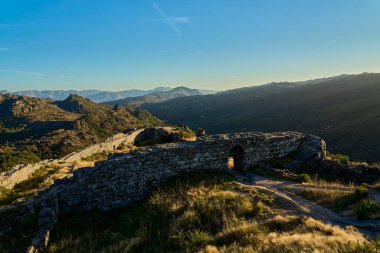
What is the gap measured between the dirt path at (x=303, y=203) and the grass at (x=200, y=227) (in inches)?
29.1

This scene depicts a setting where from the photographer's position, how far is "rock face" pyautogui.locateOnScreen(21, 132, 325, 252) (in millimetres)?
11914

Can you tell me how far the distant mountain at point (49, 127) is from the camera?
56.8 metres

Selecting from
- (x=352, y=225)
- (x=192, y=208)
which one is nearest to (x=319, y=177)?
(x=352, y=225)

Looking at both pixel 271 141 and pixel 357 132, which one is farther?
pixel 357 132

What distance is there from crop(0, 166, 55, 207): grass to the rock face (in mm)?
3492

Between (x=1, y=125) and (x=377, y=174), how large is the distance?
10130 cm

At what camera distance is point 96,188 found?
1298cm

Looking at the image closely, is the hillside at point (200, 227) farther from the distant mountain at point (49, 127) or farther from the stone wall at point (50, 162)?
the distant mountain at point (49, 127)

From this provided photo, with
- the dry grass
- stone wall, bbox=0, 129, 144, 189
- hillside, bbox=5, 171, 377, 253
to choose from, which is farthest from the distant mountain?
the dry grass

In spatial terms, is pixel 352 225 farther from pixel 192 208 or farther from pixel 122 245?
pixel 122 245

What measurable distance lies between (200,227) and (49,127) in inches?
3399

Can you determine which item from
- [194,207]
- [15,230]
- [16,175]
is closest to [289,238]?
[194,207]

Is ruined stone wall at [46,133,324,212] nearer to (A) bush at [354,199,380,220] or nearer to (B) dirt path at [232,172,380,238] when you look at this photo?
(B) dirt path at [232,172,380,238]

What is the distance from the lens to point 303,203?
1214cm
